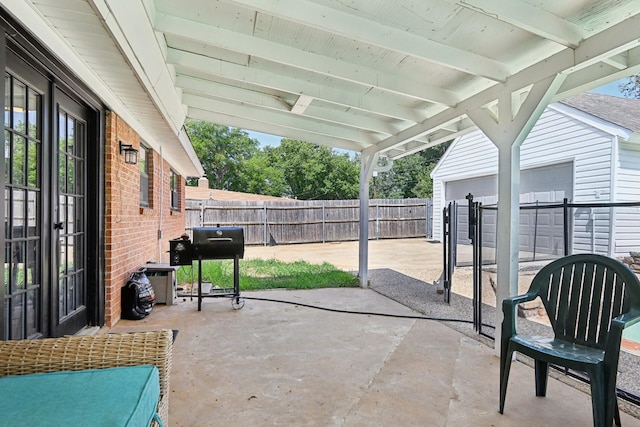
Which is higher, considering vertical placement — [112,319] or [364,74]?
[364,74]

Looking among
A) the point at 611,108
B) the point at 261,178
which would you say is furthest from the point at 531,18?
the point at 261,178

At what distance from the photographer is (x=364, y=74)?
3.33 meters

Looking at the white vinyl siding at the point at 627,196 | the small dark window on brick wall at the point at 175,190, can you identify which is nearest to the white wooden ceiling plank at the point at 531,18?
the white vinyl siding at the point at 627,196

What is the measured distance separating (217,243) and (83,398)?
3.47 m

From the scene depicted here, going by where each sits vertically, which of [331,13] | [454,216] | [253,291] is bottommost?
[253,291]

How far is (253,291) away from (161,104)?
3192mm

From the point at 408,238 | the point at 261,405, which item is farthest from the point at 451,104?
the point at 408,238

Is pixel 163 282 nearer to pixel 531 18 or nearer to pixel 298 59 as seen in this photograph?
pixel 298 59

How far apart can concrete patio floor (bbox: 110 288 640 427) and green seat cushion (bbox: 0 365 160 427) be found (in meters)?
0.90

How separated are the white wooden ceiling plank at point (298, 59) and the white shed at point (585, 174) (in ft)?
12.1

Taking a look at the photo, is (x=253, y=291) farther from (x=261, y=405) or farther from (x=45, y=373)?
(x=45, y=373)

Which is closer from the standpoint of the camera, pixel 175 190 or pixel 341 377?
pixel 341 377

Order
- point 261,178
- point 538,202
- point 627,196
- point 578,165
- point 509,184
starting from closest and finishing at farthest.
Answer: point 509,184 → point 627,196 → point 578,165 → point 538,202 → point 261,178

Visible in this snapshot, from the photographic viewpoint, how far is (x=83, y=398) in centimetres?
122
